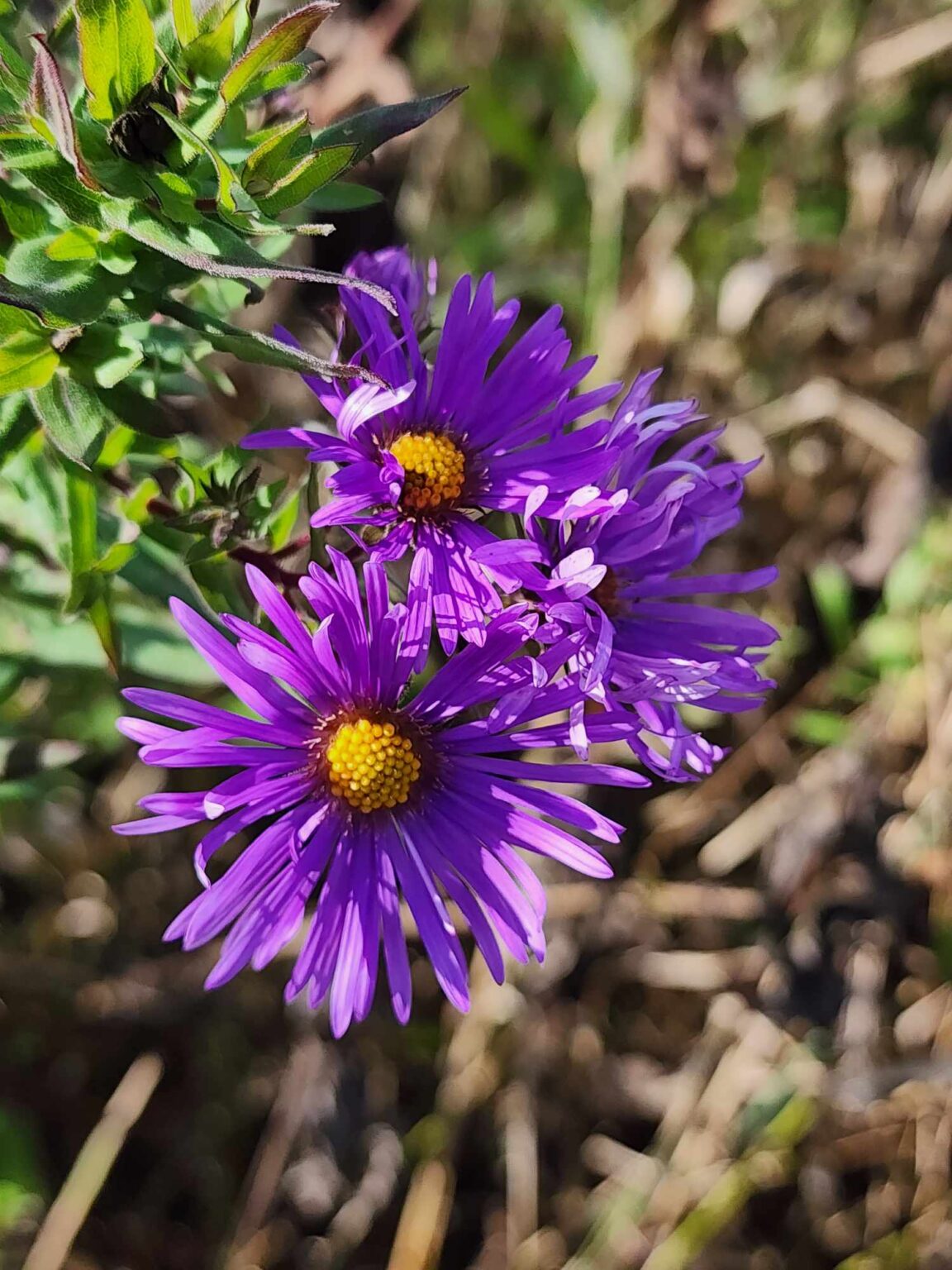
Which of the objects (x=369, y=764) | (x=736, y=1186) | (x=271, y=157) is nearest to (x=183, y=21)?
(x=271, y=157)

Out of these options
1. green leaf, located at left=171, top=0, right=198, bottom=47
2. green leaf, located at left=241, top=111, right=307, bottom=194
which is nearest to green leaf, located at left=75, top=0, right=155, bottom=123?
green leaf, located at left=171, top=0, right=198, bottom=47

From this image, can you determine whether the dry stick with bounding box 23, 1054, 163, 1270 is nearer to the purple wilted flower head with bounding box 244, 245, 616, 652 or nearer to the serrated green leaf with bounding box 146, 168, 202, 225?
the purple wilted flower head with bounding box 244, 245, 616, 652

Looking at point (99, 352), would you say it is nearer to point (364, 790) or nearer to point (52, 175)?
point (52, 175)

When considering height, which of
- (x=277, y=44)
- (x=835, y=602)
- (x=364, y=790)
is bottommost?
(x=364, y=790)

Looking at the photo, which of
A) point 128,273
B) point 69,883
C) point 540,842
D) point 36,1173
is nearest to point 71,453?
point 128,273

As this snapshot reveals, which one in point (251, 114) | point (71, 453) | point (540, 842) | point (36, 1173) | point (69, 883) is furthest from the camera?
point (69, 883)

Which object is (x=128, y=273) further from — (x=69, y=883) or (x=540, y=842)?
(x=69, y=883)

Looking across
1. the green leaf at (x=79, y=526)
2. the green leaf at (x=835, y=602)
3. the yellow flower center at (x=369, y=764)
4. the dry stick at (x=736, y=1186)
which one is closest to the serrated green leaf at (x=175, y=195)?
the green leaf at (x=79, y=526)
